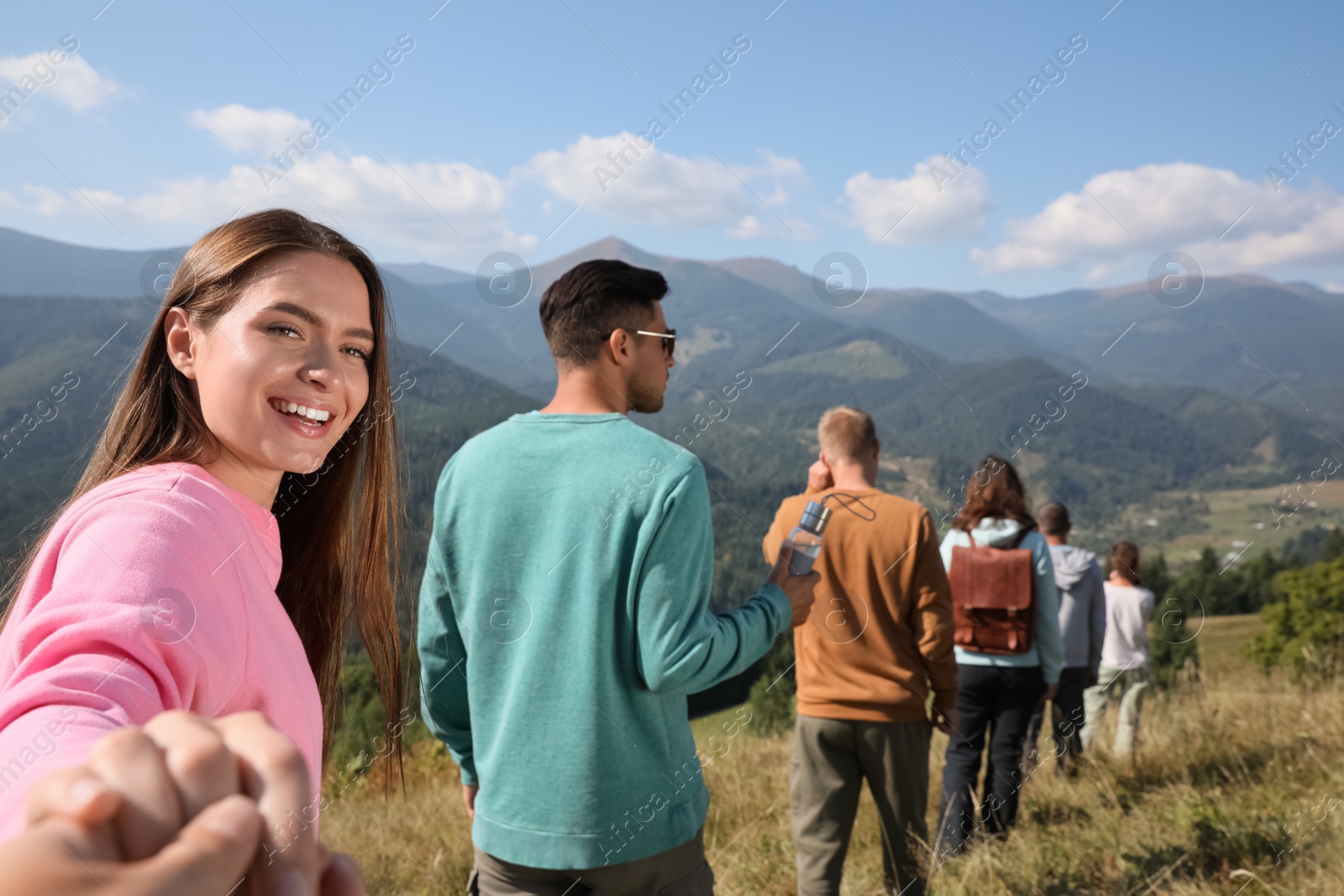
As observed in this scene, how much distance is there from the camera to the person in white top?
6211mm

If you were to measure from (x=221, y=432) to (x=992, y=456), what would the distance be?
4.40 m

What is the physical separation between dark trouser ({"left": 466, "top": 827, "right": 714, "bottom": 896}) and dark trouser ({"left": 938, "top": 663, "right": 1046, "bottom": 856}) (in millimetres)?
2596

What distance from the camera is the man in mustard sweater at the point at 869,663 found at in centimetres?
374

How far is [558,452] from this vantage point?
2.22 m

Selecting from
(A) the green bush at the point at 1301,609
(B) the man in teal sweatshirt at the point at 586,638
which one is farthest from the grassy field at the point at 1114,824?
(A) the green bush at the point at 1301,609

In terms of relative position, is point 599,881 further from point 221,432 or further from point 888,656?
point 888,656

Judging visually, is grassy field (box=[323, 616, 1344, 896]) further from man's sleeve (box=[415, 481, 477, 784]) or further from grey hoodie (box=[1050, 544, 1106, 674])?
man's sleeve (box=[415, 481, 477, 784])

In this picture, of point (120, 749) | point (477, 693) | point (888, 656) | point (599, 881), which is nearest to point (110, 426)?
point (120, 749)

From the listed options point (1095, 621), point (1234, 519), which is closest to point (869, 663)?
point (1095, 621)

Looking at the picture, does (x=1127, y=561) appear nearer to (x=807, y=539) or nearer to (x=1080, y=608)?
(x=1080, y=608)

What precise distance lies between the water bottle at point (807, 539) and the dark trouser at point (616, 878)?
734 millimetres

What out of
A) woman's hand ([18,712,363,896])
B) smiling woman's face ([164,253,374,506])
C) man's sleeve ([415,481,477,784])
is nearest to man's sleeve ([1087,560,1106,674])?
man's sleeve ([415,481,477,784])

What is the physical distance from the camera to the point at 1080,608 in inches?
217

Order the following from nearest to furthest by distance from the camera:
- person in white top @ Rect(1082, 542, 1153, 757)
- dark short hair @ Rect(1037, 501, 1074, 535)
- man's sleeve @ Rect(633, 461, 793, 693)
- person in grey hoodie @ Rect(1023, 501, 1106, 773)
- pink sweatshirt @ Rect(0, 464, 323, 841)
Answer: pink sweatshirt @ Rect(0, 464, 323, 841)
man's sleeve @ Rect(633, 461, 793, 693)
person in grey hoodie @ Rect(1023, 501, 1106, 773)
dark short hair @ Rect(1037, 501, 1074, 535)
person in white top @ Rect(1082, 542, 1153, 757)
